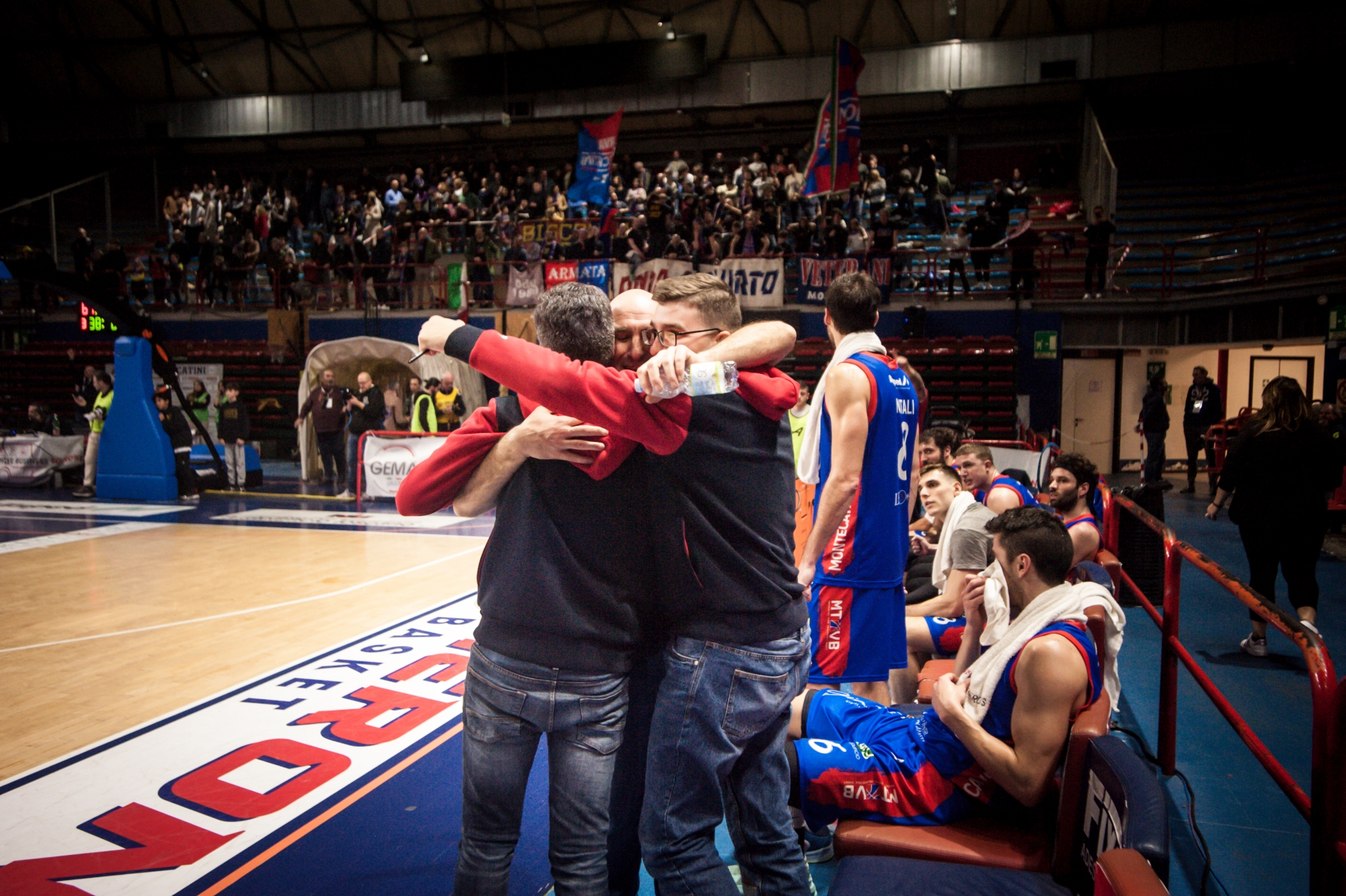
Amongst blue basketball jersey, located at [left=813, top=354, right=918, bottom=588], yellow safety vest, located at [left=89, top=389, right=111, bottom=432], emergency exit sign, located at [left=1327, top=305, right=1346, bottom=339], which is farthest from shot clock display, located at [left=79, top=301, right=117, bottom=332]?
emergency exit sign, located at [left=1327, top=305, right=1346, bottom=339]

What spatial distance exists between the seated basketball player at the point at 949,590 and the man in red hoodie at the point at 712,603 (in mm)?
1893

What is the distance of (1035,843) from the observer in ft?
7.56

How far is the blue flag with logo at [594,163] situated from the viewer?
17.7m

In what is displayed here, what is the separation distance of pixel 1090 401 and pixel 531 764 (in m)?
18.8

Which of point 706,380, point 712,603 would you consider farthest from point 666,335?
point 712,603

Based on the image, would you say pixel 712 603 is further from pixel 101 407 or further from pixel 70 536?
pixel 101 407

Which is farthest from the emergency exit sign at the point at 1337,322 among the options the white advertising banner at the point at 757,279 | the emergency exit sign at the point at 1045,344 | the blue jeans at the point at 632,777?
the blue jeans at the point at 632,777

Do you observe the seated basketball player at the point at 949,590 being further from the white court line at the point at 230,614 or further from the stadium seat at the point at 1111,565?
the white court line at the point at 230,614

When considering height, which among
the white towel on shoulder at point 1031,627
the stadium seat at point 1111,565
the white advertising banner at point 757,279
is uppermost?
the white advertising banner at point 757,279

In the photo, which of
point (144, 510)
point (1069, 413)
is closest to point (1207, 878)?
point (144, 510)

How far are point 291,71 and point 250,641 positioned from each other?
2466cm

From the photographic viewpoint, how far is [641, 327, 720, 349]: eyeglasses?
2.15 metres

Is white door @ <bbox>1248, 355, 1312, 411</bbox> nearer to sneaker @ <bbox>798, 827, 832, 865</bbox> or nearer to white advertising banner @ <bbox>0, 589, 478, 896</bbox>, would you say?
sneaker @ <bbox>798, 827, 832, 865</bbox>

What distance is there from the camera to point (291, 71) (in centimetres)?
2511
